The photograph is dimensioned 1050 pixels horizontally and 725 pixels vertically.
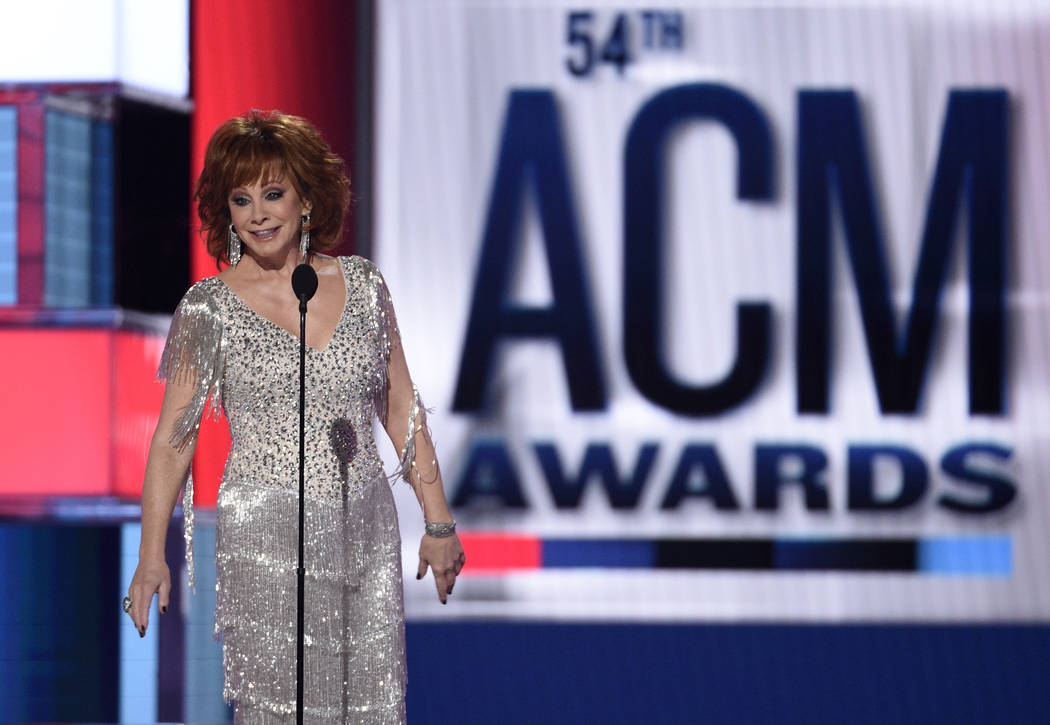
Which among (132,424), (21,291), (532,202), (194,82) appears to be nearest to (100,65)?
(194,82)

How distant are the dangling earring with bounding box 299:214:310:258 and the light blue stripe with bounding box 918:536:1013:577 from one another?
2.87 m

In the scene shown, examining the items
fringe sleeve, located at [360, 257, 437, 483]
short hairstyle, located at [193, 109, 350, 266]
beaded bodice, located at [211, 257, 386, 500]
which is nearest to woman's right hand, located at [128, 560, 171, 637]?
beaded bodice, located at [211, 257, 386, 500]

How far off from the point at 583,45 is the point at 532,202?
54 cm

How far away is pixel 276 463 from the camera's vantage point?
2.10 meters

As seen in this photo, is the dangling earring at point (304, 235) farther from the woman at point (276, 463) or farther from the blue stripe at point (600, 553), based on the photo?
the blue stripe at point (600, 553)

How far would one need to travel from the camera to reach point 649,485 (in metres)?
4.46

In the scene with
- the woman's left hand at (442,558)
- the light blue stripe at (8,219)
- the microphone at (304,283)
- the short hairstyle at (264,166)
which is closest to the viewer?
the microphone at (304,283)

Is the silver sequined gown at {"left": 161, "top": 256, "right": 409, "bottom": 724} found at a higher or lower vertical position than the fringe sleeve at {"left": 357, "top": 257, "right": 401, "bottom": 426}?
lower

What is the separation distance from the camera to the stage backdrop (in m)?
4.44

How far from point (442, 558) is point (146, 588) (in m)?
0.46

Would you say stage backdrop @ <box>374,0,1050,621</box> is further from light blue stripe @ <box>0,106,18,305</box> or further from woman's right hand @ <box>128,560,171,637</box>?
woman's right hand @ <box>128,560,171,637</box>

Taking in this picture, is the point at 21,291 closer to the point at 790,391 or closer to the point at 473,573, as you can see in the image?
the point at 473,573

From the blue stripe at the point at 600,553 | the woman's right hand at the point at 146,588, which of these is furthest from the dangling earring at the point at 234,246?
the blue stripe at the point at 600,553

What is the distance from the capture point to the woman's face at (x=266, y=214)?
6.89 feet
